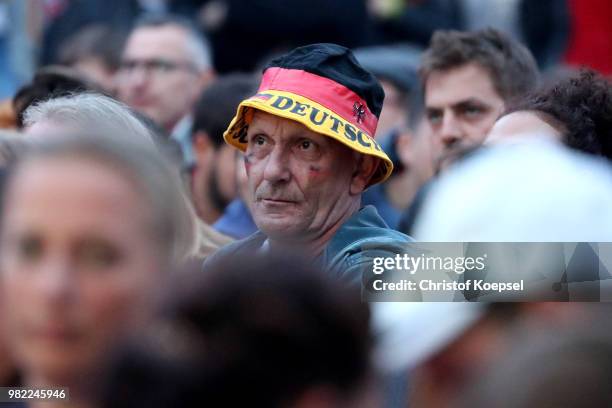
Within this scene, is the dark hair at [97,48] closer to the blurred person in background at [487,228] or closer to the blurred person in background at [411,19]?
the blurred person in background at [411,19]

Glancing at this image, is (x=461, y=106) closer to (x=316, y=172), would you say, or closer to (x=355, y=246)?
(x=316, y=172)

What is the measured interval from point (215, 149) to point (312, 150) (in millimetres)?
2173

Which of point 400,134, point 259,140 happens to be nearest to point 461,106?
point 400,134

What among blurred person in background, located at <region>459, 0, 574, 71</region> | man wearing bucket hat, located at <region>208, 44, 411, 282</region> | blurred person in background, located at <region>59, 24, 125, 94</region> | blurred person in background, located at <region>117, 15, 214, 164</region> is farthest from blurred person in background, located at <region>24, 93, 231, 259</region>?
blurred person in background, located at <region>459, 0, 574, 71</region>

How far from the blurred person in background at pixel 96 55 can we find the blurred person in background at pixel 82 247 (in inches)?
202

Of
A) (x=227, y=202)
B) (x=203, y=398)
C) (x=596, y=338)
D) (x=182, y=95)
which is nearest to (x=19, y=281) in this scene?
(x=203, y=398)

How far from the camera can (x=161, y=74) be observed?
671cm

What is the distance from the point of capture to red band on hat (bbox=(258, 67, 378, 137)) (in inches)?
147

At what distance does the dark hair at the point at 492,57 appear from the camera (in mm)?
5105

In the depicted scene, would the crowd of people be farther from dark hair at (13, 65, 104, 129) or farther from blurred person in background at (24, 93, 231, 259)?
dark hair at (13, 65, 104, 129)

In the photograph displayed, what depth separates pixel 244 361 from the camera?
1736 mm

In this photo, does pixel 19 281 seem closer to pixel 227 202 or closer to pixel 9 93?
pixel 227 202

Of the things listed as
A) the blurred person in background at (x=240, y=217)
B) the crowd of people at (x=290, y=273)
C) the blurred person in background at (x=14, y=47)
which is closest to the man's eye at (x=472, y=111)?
the blurred person in background at (x=240, y=217)

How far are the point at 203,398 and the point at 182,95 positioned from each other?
5098mm
